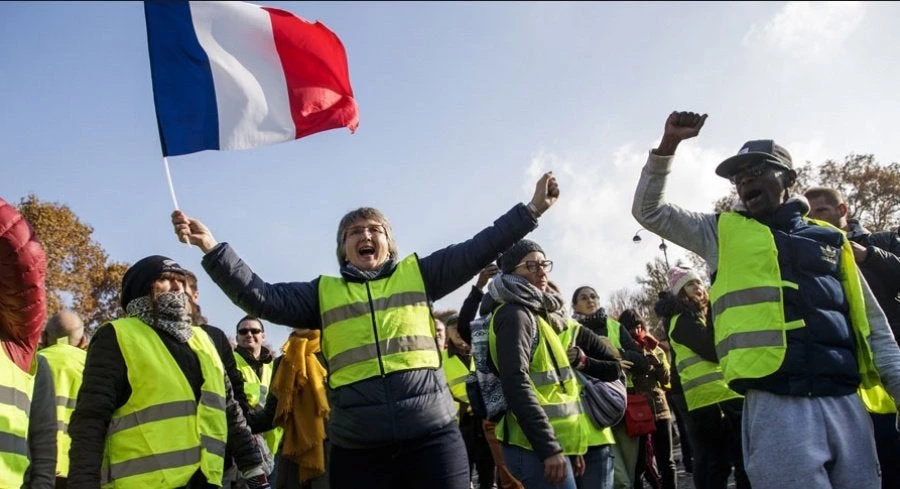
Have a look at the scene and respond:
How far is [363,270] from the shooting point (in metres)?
3.82

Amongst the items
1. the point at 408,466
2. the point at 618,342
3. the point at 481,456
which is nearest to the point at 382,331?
the point at 408,466

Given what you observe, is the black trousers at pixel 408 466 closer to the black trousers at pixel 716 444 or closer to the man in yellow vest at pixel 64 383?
the man in yellow vest at pixel 64 383

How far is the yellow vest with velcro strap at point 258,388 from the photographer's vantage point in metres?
7.40

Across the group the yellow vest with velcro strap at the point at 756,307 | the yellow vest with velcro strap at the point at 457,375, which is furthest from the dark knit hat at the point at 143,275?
the yellow vest with velcro strap at the point at 457,375

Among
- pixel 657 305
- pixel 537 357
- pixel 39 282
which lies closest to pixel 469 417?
pixel 657 305

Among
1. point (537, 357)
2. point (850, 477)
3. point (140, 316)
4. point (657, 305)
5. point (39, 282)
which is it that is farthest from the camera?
point (657, 305)

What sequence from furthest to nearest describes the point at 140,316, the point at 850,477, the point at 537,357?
the point at 537,357, the point at 140,316, the point at 850,477

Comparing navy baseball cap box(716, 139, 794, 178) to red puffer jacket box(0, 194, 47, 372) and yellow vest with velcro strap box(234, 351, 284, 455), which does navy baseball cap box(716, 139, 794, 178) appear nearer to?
red puffer jacket box(0, 194, 47, 372)

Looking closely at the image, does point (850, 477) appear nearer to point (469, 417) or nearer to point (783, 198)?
point (783, 198)

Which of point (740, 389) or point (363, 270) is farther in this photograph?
point (363, 270)

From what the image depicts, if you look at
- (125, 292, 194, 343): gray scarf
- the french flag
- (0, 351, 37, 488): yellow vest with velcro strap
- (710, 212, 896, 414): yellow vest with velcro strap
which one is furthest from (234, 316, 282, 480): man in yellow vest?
(710, 212, 896, 414): yellow vest with velcro strap

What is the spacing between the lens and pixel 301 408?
6691 millimetres

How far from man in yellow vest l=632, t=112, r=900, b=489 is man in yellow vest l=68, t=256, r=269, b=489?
2.26 m

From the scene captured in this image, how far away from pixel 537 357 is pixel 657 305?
Answer: 3006 mm
